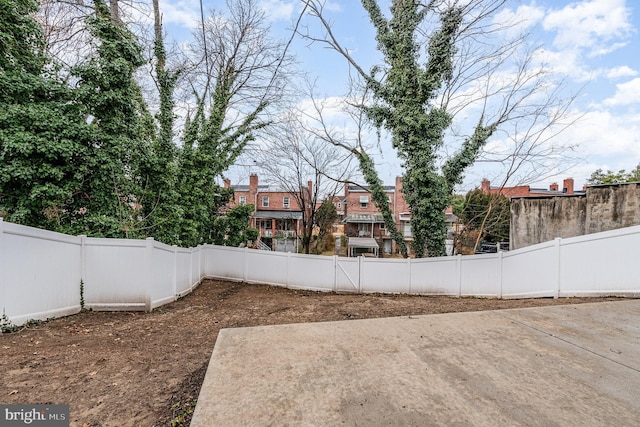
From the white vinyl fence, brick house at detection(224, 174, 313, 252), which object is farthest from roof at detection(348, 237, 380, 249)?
the white vinyl fence

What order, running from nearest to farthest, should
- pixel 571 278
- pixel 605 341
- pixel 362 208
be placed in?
pixel 605 341 → pixel 571 278 → pixel 362 208

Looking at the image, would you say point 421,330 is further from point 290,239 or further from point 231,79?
point 290,239

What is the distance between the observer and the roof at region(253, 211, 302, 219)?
95.8 feet

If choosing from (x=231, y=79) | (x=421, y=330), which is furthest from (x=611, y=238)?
(x=231, y=79)

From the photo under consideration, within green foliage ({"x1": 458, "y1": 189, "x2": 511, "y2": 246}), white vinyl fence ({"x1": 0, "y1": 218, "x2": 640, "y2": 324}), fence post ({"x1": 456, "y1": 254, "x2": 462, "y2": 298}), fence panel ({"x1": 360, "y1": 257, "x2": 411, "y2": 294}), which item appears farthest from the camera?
green foliage ({"x1": 458, "y1": 189, "x2": 511, "y2": 246})

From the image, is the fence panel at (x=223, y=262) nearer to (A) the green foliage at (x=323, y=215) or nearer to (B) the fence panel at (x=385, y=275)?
(B) the fence panel at (x=385, y=275)

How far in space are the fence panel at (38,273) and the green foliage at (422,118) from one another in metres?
9.49

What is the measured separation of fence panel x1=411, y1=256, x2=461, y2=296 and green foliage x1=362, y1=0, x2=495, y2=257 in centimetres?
150

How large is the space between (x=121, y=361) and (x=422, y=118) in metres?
10.3

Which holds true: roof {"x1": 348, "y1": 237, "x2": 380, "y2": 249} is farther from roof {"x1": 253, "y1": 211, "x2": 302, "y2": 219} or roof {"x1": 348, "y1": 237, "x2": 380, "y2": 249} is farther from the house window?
roof {"x1": 253, "y1": 211, "x2": 302, "y2": 219}

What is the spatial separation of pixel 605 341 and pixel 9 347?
20.1 ft

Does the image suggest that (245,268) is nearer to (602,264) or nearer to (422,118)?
(422,118)

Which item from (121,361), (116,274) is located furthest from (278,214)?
(121,361)

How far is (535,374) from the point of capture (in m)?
1.99
